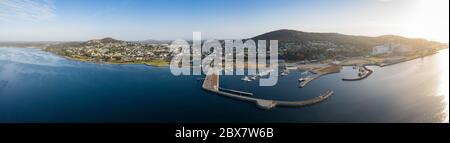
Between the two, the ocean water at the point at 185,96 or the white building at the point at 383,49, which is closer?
the ocean water at the point at 185,96

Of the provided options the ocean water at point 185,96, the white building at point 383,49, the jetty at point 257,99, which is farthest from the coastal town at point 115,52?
the white building at point 383,49

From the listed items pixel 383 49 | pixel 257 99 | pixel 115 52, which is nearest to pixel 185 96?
pixel 257 99

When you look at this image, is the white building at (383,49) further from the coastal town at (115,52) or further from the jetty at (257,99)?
the coastal town at (115,52)

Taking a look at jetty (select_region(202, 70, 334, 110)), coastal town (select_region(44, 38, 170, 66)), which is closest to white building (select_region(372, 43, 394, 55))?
jetty (select_region(202, 70, 334, 110))

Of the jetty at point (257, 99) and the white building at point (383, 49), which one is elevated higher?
the white building at point (383, 49)

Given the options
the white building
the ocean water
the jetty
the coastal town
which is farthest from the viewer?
the white building

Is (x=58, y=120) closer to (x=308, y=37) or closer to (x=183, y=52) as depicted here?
(x=183, y=52)

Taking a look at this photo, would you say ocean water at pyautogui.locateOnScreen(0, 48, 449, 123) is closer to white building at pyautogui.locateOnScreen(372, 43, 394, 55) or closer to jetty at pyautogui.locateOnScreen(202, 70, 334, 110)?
jetty at pyautogui.locateOnScreen(202, 70, 334, 110)

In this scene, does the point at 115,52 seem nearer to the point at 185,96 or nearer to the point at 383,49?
the point at 185,96
